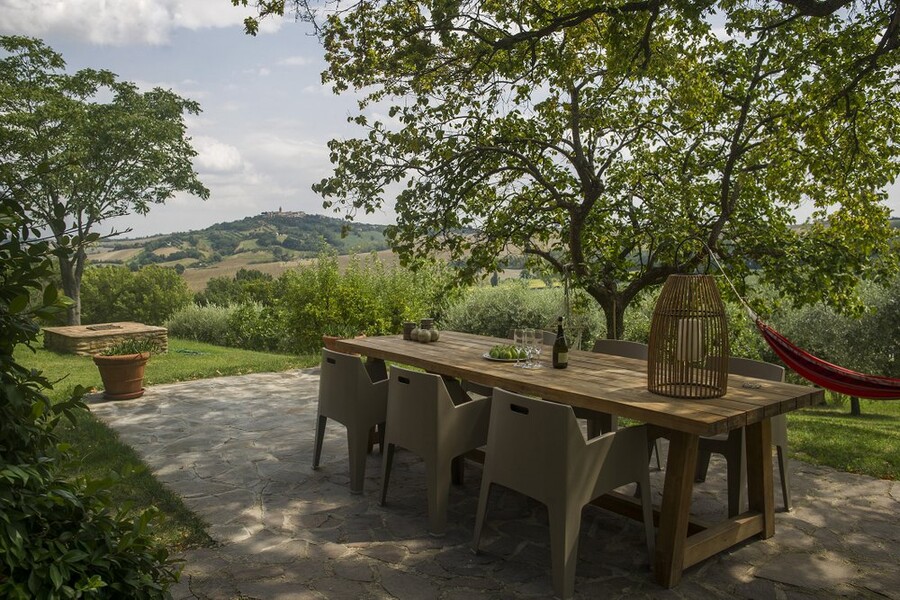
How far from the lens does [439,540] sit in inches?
125

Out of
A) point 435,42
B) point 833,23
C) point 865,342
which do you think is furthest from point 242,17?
point 865,342

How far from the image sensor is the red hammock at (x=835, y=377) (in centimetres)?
351

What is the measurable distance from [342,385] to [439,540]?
1227mm

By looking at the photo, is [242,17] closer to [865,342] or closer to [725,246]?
[725,246]

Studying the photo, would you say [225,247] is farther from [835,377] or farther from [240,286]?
[835,377]

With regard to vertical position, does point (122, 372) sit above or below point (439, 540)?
above

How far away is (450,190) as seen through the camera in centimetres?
536

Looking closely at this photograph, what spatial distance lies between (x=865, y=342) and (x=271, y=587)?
7.46 metres

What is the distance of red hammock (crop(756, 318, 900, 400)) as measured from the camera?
3.51 metres

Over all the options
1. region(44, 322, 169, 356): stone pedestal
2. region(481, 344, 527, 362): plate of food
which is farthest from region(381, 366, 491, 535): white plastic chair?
region(44, 322, 169, 356): stone pedestal

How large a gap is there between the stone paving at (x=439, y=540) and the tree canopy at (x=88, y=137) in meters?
11.1

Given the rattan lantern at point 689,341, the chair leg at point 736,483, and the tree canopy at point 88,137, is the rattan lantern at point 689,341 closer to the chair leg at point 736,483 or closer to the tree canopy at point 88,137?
the chair leg at point 736,483

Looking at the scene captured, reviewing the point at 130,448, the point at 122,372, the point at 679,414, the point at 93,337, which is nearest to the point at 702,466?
the point at 679,414

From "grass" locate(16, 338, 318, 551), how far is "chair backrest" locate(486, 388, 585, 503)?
1.45m
